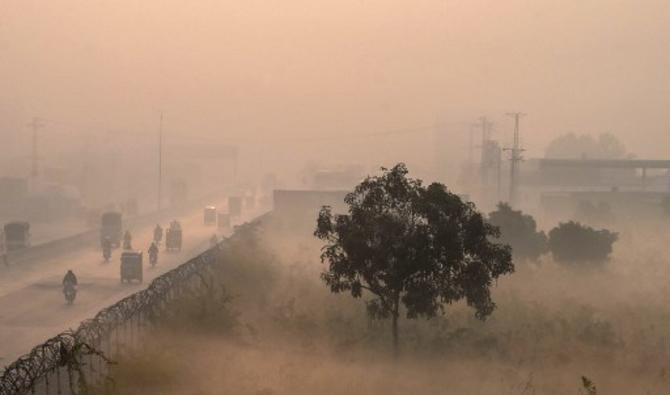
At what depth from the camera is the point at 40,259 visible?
50.1 m

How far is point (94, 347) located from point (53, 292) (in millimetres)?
21412

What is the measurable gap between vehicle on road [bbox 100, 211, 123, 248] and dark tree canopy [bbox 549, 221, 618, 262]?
1447 inches

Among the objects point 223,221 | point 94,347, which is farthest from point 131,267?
point 223,221

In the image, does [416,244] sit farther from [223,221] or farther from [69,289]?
[223,221]

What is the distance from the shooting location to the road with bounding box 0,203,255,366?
2805 centimetres

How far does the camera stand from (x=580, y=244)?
127 ft

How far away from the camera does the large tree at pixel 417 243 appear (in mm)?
19812

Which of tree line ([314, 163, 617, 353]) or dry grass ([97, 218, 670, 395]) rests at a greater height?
tree line ([314, 163, 617, 353])

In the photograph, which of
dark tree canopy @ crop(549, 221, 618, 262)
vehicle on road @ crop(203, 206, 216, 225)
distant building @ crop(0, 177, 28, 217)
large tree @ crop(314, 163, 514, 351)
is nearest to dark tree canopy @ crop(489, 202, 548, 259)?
dark tree canopy @ crop(549, 221, 618, 262)

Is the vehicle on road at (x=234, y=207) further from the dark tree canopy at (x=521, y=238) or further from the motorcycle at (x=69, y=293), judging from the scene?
the motorcycle at (x=69, y=293)

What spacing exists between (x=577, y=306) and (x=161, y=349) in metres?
17.7

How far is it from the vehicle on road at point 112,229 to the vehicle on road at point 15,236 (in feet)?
30.7

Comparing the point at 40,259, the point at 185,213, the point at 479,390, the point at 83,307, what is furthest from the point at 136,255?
the point at 185,213

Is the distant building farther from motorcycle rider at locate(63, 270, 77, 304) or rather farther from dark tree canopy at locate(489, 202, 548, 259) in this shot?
dark tree canopy at locate(489, 202, 548, 259)
